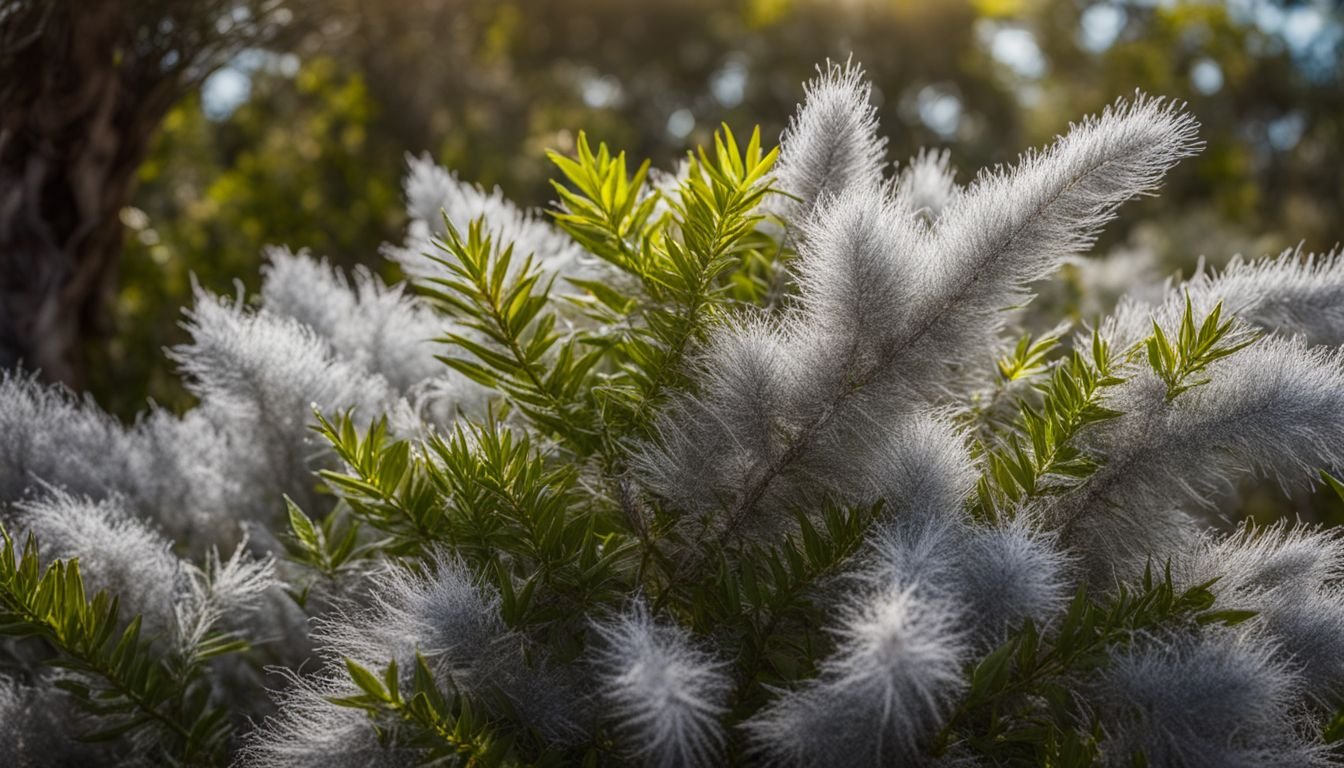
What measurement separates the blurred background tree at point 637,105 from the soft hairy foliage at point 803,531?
554 millimetres

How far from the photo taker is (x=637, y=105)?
9273mm

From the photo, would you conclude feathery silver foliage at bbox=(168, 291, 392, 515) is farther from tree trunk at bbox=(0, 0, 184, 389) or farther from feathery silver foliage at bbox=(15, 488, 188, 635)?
tree trunk at bbox=(0, 0, 184, 389)

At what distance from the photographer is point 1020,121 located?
8164 millimetres

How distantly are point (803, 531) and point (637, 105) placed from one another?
8.48 metres

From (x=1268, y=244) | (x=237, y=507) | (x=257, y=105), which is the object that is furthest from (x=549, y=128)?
(x=237, y=507)

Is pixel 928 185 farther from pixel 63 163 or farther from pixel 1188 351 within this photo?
pixel 63 163

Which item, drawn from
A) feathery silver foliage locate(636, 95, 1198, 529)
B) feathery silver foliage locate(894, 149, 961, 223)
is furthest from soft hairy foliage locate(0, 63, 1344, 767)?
feathery silver foliage locate(894, 149, 961, 223)

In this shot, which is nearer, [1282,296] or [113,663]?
[113,663]

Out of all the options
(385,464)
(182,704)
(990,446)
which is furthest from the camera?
(990,446)

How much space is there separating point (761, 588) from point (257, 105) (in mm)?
4651

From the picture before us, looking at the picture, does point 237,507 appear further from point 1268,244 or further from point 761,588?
point 1268,244

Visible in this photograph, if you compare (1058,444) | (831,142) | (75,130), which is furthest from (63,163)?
(1058,444)

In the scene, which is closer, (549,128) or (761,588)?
(761,588)

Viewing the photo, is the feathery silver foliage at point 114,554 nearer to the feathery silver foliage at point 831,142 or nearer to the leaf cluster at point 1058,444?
the feathery silver foliage at point 831,142
